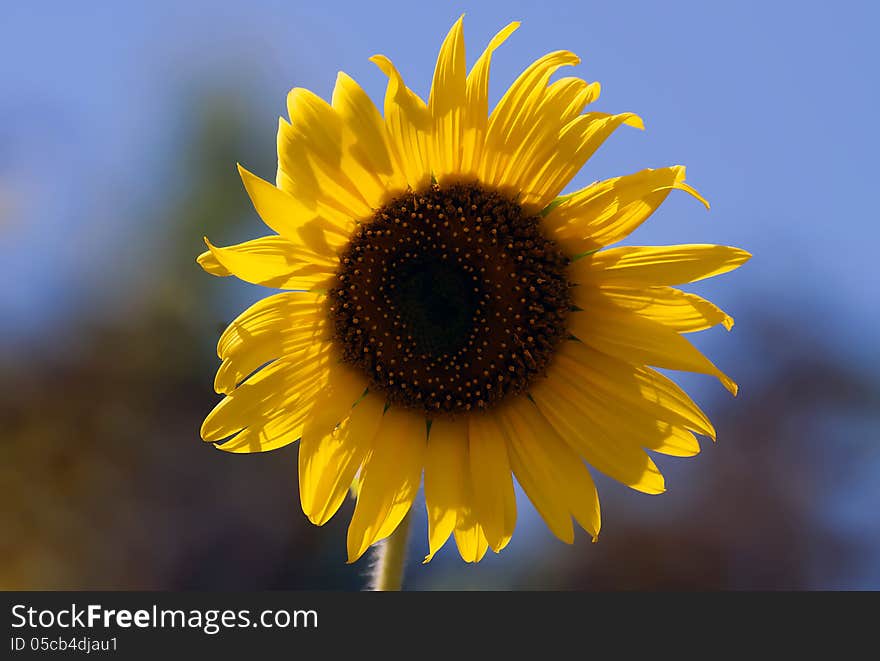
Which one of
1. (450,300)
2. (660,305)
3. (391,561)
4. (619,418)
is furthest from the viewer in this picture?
(450,300)

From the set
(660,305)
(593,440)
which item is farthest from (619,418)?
(660,305)

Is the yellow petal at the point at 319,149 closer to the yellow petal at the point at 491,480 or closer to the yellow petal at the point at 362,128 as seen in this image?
the yellow petal at the point at 362,128

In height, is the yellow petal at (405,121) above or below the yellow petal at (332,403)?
above

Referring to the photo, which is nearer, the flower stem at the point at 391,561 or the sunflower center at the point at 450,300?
the flower stem at the point at 391,561

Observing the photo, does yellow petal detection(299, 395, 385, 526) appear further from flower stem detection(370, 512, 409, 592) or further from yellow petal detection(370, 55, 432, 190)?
yellow petal detection(370, 55, 432, 190)

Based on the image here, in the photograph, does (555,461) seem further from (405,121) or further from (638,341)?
(405,121)

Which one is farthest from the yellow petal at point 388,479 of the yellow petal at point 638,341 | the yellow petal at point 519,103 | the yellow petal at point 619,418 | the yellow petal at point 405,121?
the yellow petal at point 519,103
